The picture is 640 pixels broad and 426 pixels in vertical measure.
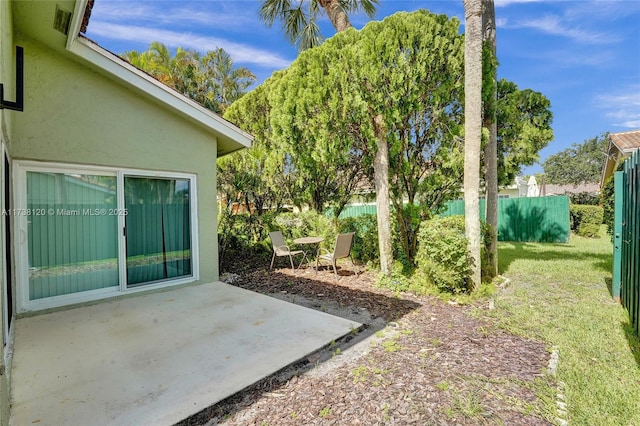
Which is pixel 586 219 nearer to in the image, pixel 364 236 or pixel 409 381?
pixel 364 236

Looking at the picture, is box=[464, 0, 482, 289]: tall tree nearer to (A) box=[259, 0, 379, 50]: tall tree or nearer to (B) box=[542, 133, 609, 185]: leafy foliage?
(A) box=[259, 0, 379, 50]: tall tree

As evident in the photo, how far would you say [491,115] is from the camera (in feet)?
24.1

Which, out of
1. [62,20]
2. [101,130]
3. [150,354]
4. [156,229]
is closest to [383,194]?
[156,229]

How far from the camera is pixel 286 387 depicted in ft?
10.4

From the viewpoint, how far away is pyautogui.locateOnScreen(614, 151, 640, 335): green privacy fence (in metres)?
4.32

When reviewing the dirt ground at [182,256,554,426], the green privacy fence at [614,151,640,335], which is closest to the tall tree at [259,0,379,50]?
the green privacy fence at [614,151,640,335]

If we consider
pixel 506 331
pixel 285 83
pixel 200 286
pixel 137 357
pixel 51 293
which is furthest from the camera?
pixel 285 83

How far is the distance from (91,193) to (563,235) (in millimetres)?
18089

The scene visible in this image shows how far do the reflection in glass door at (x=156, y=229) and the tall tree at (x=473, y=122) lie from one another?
627cm

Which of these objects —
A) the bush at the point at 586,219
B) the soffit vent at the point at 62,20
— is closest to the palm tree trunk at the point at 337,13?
the soffit vent at the point at 62,20

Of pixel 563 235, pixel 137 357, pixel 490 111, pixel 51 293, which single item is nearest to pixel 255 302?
pixel 137 357

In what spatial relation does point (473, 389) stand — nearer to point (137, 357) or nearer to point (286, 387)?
point (286, 387)

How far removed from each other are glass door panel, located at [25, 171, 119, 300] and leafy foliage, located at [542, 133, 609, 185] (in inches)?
2650

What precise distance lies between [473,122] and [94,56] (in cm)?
726
